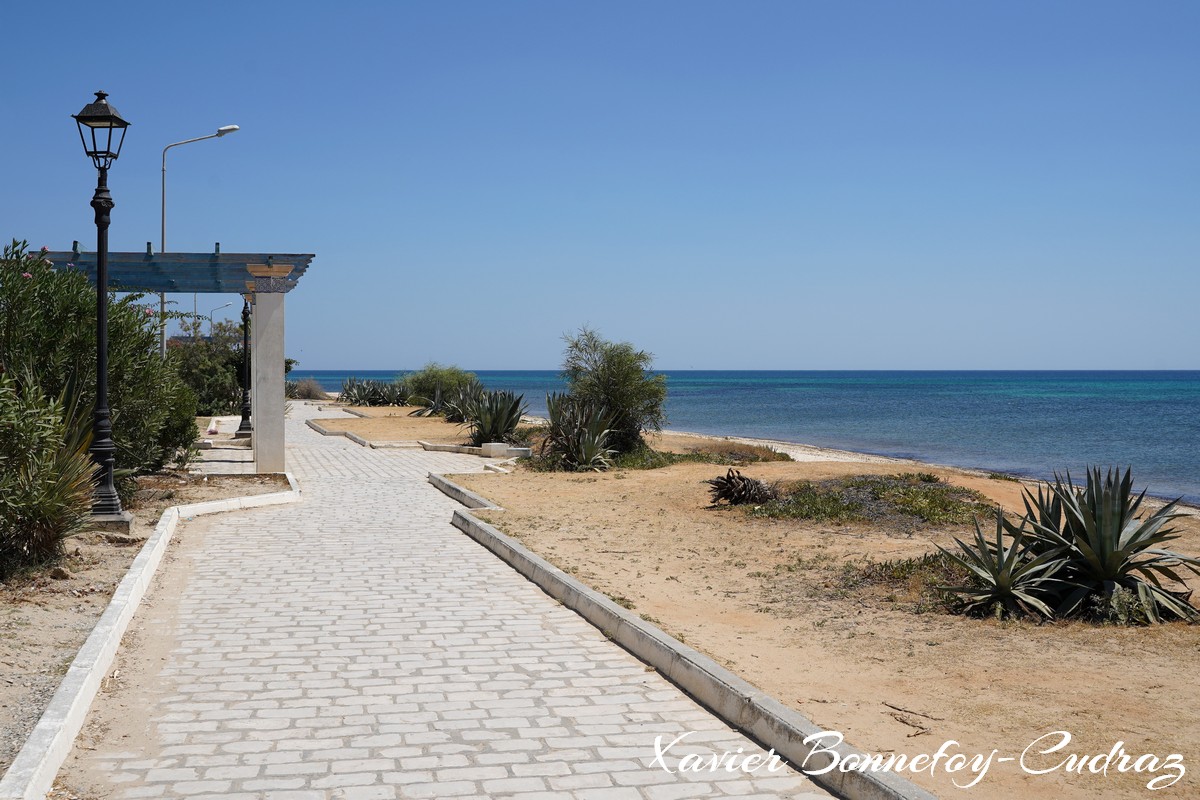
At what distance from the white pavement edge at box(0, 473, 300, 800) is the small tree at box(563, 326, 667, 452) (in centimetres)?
1250

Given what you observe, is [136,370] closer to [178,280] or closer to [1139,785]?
[178,280]

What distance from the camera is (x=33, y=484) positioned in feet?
25.8

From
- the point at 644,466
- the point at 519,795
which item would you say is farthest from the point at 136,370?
the point at 519,795

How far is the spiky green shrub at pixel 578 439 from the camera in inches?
736

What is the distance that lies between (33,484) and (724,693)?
5.78 m

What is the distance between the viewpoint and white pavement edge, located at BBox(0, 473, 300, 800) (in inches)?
161

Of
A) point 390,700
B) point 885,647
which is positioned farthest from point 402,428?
point 390,700

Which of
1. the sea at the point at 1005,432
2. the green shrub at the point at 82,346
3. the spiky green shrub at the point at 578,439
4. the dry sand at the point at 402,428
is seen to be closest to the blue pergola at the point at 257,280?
the green shrub at the point at 82,346

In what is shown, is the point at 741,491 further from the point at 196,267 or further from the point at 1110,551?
the point at 196,267

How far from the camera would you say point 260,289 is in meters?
16.1

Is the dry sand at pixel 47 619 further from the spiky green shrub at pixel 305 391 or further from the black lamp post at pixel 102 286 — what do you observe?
the spiky green shrub at pixel 305 391

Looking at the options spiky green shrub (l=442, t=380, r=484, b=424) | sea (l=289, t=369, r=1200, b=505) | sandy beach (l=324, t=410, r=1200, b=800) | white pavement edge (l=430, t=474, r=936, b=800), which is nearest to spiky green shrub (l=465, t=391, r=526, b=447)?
sea (l=289, t=369, r=1200, b=505)

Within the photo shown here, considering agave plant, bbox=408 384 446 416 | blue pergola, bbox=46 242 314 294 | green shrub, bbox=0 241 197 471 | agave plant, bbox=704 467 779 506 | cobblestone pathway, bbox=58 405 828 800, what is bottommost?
cobblestone pathway, bbox=58 405 828 800

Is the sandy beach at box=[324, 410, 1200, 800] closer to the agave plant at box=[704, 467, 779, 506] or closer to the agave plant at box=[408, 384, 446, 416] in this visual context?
the agave plant at box=[704, 467, 779, 506]
